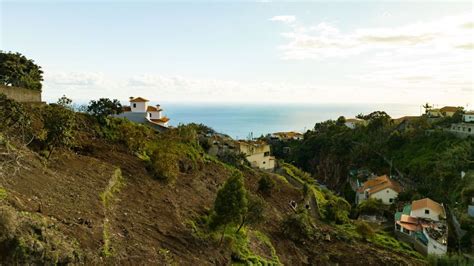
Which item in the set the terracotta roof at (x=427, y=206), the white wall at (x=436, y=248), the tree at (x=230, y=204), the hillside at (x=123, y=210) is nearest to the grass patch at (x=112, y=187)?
the hillside at (x=123, y=210)

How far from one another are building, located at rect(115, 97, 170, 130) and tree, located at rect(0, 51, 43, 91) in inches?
300

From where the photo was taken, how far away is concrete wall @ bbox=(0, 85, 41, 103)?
2030 cm

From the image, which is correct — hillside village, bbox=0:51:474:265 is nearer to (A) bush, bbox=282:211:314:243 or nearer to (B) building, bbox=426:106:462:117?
(A) bush, bbox=282:211:314:243

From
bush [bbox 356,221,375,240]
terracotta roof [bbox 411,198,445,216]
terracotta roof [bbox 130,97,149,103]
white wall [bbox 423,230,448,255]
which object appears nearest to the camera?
white wall [bbox 423,230,448,255]

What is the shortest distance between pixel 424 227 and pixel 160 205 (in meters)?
23.4

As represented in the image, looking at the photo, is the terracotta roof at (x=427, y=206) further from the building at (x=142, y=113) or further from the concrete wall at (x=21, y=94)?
the concrete wall at (x=21, y=94)

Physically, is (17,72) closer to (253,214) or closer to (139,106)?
(139,106)

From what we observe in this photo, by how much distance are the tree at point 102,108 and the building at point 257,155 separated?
19.5 metres

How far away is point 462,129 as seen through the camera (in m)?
54.6

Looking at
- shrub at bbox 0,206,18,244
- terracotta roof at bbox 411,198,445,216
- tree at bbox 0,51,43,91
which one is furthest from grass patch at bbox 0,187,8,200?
terracotta roof at bbox 411,198,445,216

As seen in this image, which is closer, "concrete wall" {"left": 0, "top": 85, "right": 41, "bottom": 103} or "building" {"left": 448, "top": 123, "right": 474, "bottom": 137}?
"concrete wall" {"left": 0, "top": 85, "right": 41, "bottom": 103}

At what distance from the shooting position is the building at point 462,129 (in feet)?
174

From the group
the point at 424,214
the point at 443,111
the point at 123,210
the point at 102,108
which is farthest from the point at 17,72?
the point at 443,111

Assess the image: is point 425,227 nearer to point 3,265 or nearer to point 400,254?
point 400,254
